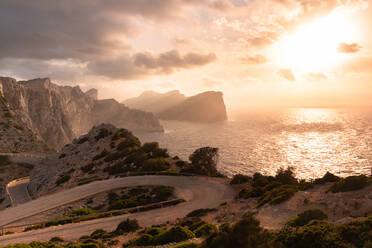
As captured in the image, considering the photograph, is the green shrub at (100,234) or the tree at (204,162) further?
the tree at (204,162)

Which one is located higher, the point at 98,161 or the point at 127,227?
the point at 98,161

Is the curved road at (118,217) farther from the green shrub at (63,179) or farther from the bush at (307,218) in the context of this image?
the bush at (307,218)

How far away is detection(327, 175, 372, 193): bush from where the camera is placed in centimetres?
1923

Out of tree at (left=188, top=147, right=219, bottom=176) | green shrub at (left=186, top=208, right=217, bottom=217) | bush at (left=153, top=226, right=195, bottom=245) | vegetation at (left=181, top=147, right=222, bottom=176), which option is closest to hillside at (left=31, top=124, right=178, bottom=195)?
vegetation at (left=181, top=147, right=222, bottom=176)

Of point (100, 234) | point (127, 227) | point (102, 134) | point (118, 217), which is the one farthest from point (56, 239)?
point (102, 134)

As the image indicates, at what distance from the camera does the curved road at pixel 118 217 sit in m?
20.3

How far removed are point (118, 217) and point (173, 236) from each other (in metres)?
10.7

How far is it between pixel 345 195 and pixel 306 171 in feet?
189

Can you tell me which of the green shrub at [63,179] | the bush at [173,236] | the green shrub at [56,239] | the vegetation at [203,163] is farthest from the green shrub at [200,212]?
the green shrub at [63,179]

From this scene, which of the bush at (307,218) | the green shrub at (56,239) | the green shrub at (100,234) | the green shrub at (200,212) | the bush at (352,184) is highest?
the bush at (352,184)

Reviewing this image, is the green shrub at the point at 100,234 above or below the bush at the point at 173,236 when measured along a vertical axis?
below

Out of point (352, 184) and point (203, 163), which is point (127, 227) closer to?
point (352, 184)

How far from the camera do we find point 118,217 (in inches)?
947

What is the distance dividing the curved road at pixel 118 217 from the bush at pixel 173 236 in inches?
262
